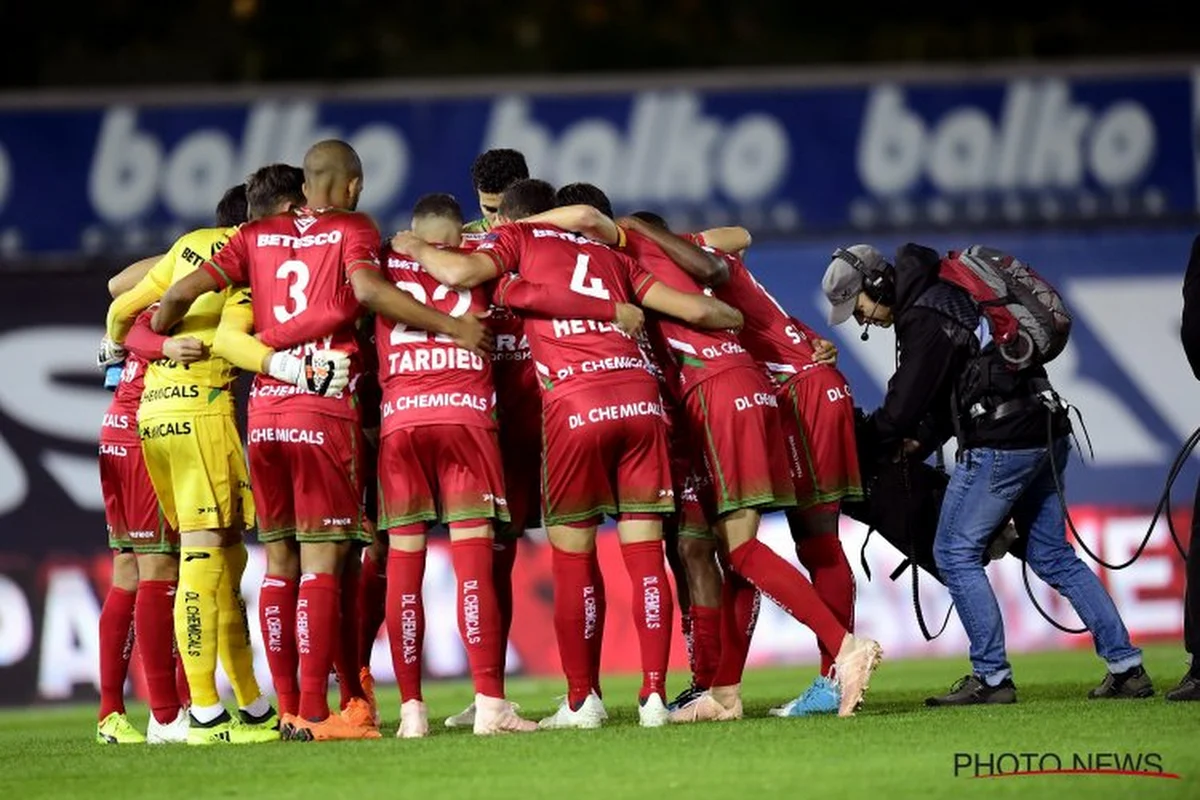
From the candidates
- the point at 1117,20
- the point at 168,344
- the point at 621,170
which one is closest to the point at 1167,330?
the point at 621,170

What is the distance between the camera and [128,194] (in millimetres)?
16188

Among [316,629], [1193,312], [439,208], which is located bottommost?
[316,629]

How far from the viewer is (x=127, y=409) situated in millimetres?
9945

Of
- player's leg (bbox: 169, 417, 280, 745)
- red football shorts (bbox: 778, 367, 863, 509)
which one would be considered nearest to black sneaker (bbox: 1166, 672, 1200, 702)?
red football shorts (bbox: 778, 367, 863, 509)

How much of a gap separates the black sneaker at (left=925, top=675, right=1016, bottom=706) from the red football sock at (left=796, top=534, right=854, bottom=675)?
1.88ft

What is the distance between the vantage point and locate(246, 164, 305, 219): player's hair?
31.0 feet

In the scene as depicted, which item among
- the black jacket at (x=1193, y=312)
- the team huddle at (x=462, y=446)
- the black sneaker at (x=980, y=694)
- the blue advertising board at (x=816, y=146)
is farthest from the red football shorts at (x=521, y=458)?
the blue advertising board at (x=816, y=146)

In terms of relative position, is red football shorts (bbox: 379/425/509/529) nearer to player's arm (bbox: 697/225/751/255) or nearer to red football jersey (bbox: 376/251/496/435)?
red football jersey (bbox: 376/251/496/435)

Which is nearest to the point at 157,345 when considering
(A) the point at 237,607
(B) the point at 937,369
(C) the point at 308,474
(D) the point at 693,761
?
(C) the point at 308,474

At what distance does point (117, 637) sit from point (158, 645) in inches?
22.9

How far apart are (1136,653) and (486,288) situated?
11.4 ft

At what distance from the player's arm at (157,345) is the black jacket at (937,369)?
3.18m

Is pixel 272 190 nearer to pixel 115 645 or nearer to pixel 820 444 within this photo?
pixel 115 645

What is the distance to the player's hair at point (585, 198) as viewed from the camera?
964 centimetres
